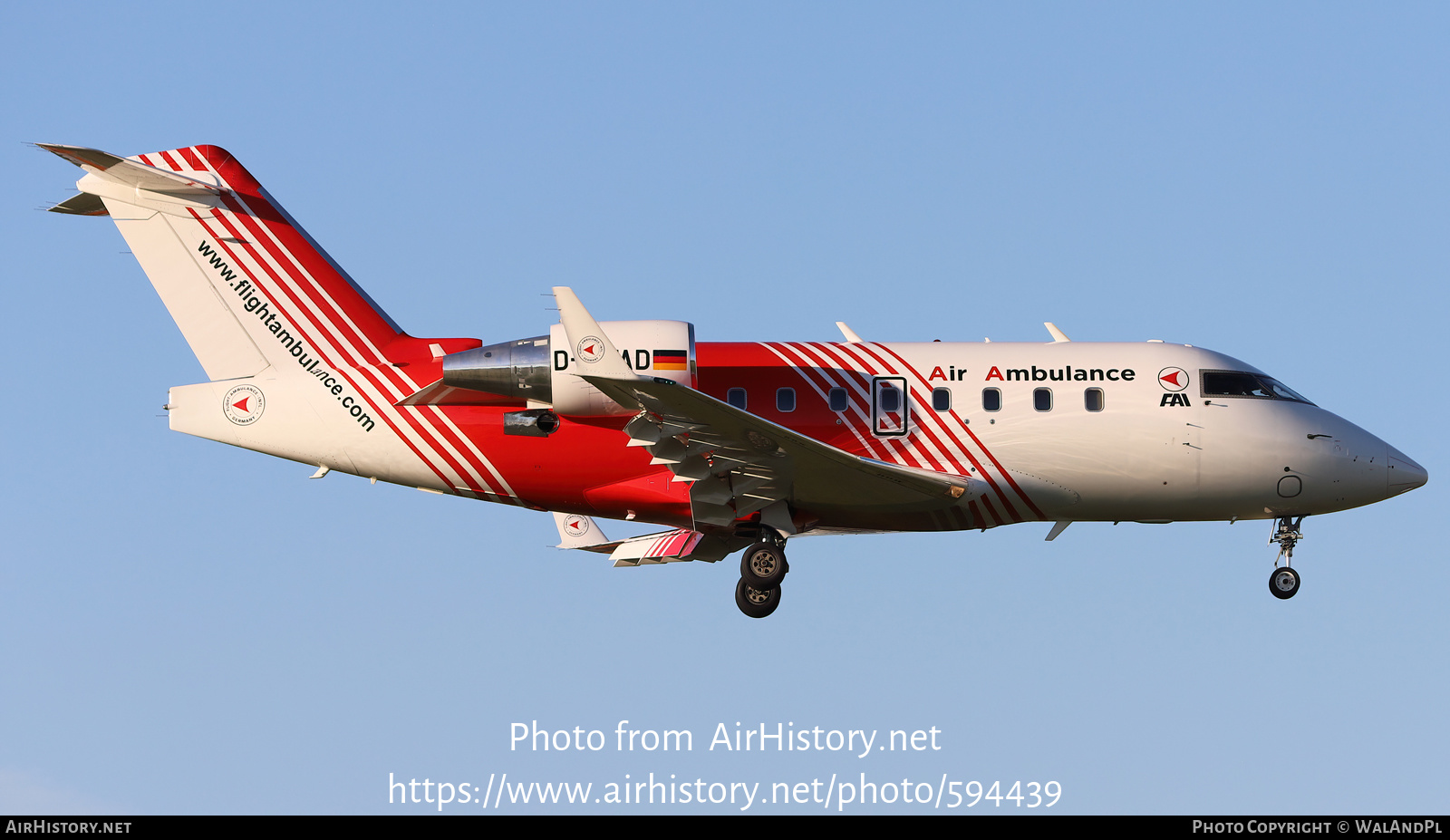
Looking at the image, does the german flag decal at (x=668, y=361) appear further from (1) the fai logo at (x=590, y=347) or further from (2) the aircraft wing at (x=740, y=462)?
(1) the fai logo at (x=590, y=347)

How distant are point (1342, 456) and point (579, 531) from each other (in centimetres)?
1284

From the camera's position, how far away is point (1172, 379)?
24.1 metres

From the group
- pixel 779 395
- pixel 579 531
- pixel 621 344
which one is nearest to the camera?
pixel 621 344

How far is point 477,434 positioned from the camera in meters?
23.5

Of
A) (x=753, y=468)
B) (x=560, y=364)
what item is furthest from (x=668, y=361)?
(x=753, y=468)

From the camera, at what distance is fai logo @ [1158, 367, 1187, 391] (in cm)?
2403

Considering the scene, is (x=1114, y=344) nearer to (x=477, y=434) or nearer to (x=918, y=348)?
(x=918, y=348)

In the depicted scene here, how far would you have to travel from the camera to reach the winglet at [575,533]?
27.0 m

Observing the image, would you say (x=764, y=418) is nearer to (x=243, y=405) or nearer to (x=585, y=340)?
(x=585, y=340)

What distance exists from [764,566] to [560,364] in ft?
14.9

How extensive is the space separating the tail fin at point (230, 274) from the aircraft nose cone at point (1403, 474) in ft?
50.9

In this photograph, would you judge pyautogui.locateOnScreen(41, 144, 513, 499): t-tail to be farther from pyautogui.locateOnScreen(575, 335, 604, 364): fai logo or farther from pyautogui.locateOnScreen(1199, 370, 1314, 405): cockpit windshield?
pyautogui.locateOnScreen(1199, 370, 1314, 405): cockpit windshield

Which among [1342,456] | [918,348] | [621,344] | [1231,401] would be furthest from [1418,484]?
[621,344]

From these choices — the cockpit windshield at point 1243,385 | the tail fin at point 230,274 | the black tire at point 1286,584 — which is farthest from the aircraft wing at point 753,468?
the black tire at point 1286,584
